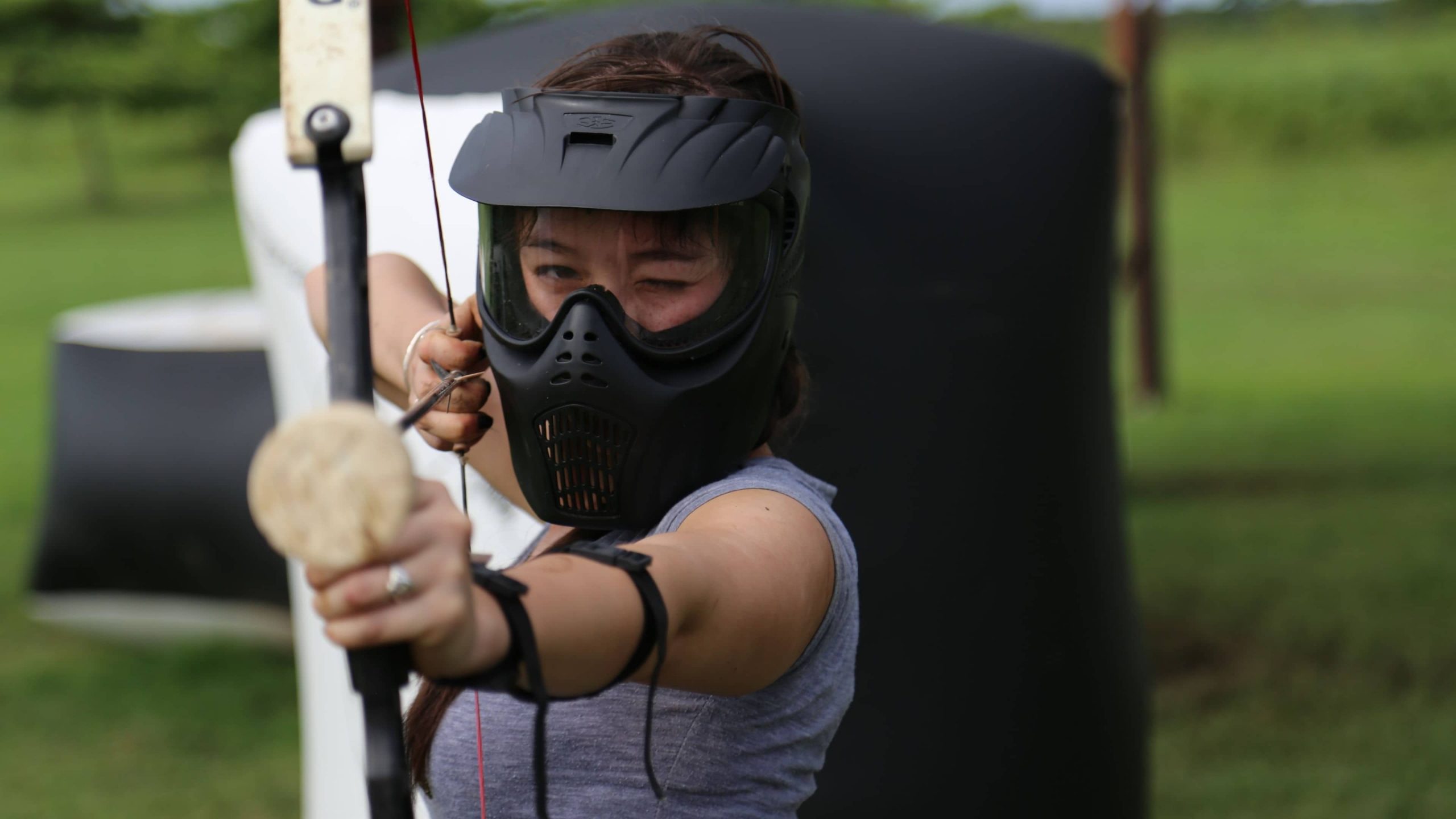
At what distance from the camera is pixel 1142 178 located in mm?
8188

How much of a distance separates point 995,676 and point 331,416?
6.15 feet

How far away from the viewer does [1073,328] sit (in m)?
2.75

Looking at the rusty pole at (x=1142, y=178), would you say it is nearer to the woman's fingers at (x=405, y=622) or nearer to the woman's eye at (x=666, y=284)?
the woman's eye at (x=666, y=284)

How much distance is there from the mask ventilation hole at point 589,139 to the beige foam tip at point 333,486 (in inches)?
24.2

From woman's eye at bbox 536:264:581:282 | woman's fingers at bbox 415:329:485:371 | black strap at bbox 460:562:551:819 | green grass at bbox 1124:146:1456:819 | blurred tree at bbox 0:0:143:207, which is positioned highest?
blurred tree at bbox 0:0:143:207

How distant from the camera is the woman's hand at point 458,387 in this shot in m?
1.62

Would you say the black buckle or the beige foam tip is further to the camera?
the black buckle

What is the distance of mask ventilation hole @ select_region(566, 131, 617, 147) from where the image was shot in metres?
1.42

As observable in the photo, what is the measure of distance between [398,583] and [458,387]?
0.77 m

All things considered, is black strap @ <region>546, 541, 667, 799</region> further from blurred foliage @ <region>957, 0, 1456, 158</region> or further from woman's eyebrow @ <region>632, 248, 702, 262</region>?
blurred foliage @ <region>957, 0, 1456, 158</region>

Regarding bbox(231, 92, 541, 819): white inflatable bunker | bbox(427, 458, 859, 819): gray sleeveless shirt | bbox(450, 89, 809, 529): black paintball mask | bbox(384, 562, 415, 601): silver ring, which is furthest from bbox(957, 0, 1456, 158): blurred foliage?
bbox(384, 562, 415, 601): silver ring

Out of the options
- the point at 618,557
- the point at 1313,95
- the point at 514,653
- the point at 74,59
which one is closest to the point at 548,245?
the point at 618,557

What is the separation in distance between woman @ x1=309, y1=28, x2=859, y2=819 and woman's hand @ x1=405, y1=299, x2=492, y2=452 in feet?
0.38

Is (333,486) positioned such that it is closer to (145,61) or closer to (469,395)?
(469,395)
